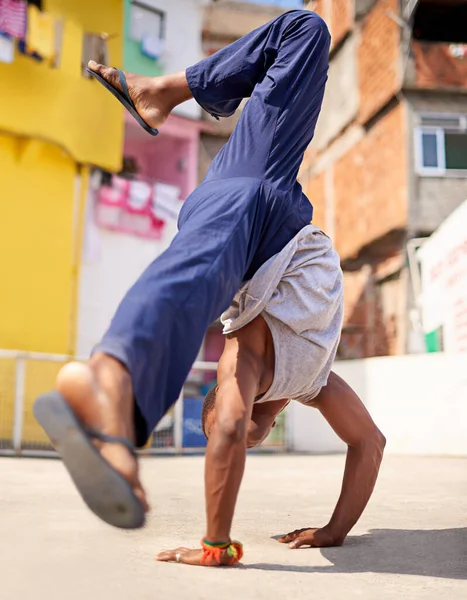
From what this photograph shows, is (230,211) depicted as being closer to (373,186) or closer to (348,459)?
(348,459)

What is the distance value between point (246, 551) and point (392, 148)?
45.1 ft

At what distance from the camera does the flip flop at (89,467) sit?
4.75 feet

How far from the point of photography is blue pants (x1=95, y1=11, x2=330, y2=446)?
5.57ft

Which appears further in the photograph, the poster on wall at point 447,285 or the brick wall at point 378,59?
the brick wall at point 378,59

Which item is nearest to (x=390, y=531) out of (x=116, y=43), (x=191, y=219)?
(x=191, y=219)

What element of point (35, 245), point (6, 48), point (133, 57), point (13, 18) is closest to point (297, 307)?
point (35, 245)

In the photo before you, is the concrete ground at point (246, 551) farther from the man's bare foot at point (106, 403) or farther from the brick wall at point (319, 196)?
the brick wall at point (319, 196)

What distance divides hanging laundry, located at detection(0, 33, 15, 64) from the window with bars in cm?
768

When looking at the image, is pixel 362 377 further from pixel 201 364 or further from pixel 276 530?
pixel 276 530

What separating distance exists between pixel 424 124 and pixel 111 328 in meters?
14.2

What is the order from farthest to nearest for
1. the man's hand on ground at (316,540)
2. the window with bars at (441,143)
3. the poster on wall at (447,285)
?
1. the window with bars at (441,143)
2. the poster on wall at (447,285)
3. the man's hand on ground at (316,540)

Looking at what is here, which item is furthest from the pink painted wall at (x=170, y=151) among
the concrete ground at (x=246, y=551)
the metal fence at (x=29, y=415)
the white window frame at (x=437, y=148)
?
the concrete ground at (x=246, y=551)

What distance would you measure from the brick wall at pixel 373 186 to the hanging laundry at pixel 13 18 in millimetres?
7328

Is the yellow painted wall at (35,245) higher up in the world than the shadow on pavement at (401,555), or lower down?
higher up
